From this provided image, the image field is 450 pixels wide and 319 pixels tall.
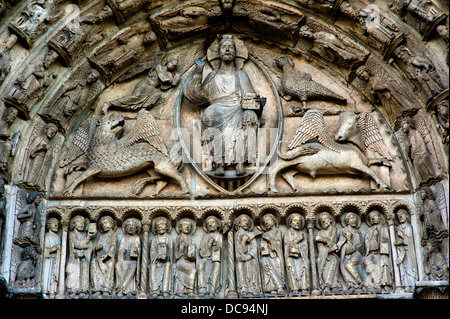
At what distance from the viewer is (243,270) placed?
36.7 feet

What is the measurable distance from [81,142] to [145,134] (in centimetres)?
83

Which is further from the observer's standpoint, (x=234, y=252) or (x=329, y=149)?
(x=329, y=149)

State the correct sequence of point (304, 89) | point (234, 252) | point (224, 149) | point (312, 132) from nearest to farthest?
point (234, 252), point (224, 149), point (312, 132), point (304, 89)

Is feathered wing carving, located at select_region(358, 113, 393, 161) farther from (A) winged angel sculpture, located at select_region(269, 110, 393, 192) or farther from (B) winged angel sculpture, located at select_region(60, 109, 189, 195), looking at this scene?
(B) winged angel sculpture, located at select_region(60, 109, 189, 195)

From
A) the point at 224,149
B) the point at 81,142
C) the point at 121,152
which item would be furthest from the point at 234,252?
the point at 81,142

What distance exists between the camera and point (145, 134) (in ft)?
38.9

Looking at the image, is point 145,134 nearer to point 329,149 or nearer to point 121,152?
point 121,152

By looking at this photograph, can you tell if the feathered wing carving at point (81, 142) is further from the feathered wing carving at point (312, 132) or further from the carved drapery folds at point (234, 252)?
the feathered wing carving at point (312, 132)

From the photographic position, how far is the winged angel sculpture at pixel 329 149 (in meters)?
11.6

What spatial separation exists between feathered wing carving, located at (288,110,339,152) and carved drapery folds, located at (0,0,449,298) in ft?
0.08

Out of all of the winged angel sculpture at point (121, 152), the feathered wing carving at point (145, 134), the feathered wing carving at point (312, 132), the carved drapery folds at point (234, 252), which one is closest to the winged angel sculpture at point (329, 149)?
the feathered wing carving at point (312, 132)

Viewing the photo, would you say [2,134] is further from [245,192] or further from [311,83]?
[311,83]

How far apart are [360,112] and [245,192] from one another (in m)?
1.91
